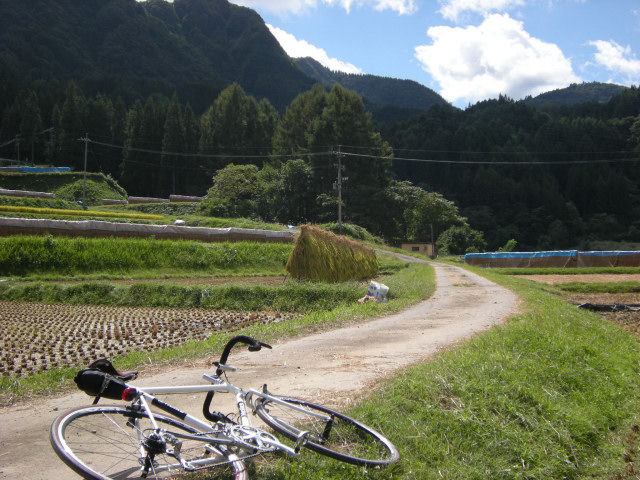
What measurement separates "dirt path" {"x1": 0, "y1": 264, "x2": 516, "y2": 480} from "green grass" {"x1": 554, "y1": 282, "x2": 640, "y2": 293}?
1172 centimetres

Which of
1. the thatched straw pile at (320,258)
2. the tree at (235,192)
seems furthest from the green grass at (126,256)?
the tree at (235,192)

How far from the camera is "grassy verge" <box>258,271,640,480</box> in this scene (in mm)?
4238

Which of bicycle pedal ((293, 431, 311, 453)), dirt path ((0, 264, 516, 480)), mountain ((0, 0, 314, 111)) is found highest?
mountain ((0, 0, 314, 111))

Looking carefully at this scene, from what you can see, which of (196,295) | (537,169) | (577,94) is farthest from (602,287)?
(577,94)

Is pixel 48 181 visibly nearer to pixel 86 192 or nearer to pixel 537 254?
pixel 86 192

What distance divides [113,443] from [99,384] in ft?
1.84

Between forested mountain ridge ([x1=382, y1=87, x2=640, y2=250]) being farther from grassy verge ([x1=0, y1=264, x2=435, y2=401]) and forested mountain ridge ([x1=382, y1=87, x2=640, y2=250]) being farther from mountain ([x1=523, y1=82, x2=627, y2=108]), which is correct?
mountain ([x1=523, y1=82, x2=627, y2=108])

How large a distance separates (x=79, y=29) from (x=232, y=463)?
187 meters

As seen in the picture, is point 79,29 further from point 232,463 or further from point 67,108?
point 232,463

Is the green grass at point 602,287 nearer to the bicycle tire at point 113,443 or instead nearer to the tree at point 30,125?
the bicycle tire at point 113,443

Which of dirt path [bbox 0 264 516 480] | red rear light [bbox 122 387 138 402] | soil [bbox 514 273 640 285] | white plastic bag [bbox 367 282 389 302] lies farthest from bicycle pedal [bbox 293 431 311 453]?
soil [bbox 514 273 640 285]

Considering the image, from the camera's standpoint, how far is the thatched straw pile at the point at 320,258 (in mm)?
17391

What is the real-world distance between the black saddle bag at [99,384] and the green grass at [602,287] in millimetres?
22285

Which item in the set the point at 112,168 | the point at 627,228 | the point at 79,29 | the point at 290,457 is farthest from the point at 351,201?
the point at 79,29
